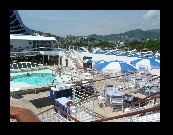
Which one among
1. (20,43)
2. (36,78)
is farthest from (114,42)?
(36,78)

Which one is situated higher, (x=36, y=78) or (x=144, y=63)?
(x=144, y=63)

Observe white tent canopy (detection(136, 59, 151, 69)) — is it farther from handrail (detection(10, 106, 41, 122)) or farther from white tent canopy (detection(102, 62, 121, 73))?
Answer: handrail (detection(10, 106, 41, 122))

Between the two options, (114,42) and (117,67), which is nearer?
(117,67)

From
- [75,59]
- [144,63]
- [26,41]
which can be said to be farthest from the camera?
[26,41]

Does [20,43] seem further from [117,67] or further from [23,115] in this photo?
[23,115]

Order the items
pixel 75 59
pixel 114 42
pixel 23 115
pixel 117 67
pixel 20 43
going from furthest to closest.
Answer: pixel 114 42 → pixel 20 43 → pixel 75 59 → pixel 117 67 → pixel 23 115

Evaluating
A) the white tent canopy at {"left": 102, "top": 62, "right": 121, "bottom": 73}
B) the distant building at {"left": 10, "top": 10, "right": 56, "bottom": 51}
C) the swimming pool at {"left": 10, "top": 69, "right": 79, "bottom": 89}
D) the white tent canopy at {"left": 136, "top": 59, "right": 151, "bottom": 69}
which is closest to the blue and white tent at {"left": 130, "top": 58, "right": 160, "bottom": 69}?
the white tent canopy at {"left": 136, "top": 59, "right": 151, "bottom": 69}

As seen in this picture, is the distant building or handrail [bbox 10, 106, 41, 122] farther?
the distant building

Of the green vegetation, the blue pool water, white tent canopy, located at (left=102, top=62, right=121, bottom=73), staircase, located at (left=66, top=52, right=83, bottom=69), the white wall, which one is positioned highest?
the green vegetation

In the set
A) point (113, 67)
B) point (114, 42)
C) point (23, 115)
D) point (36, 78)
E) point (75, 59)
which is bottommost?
point (36, 78)
